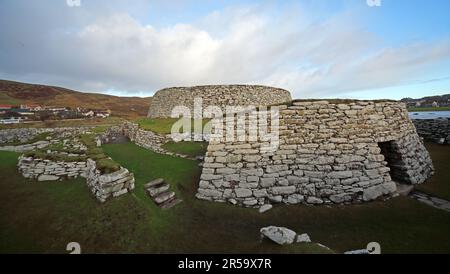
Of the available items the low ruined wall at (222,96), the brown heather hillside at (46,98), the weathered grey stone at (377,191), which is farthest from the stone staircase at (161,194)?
the brown heather hillside at (46,98)

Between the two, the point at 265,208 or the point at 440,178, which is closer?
the point at 265,208

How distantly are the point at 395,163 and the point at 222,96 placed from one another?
557 inches

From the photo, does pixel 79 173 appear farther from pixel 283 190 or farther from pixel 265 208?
pixel 283 190

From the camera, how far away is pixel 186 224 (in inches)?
233

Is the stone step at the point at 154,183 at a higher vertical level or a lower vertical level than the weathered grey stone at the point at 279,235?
higher

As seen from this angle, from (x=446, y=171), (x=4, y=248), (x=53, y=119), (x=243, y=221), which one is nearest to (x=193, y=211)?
(x=243, y=221)

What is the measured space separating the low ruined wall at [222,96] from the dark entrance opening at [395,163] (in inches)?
423

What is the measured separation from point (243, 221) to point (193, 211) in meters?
1.68

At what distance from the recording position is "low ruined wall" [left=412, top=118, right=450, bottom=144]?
1552cm

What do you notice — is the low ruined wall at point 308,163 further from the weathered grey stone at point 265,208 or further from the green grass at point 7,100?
the green grass at point 7,100

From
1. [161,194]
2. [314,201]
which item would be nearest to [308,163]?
[314,201]

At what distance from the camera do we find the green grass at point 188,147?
11262 millimetres
